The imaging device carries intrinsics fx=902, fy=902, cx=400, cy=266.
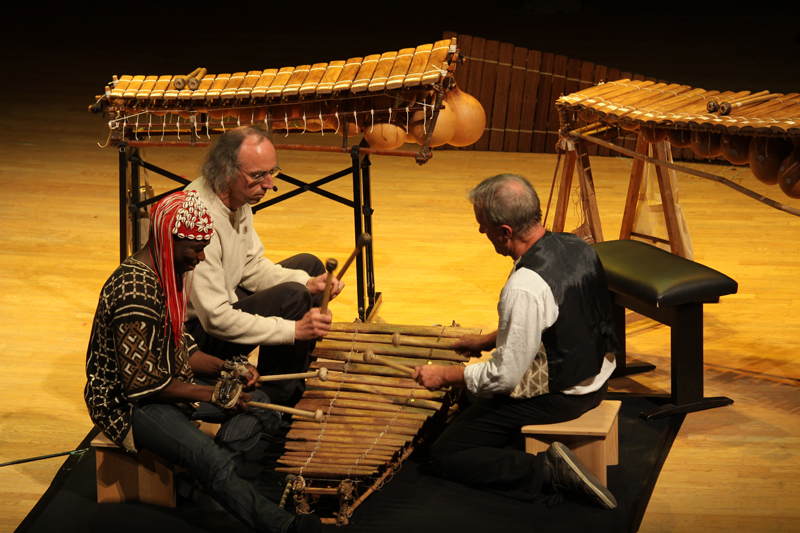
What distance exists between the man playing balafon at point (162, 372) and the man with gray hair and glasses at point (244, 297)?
38 cm

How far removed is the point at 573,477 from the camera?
2.81 meters

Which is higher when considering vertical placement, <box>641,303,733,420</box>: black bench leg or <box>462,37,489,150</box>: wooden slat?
<box>462,37,489,150</box>: wooden slat

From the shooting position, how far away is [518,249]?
2.80 meters

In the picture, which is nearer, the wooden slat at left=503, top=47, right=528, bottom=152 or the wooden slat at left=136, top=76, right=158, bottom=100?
the wooden slat at left=136, top=76, right=158, bottom=100

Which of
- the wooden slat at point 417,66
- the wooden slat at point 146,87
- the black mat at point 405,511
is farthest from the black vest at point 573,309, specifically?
the wooden slat at point 146,87

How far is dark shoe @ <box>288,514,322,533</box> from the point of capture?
252 centimetres

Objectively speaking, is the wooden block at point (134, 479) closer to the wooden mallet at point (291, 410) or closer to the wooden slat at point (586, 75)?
the wooden mallet at point (291, 410)

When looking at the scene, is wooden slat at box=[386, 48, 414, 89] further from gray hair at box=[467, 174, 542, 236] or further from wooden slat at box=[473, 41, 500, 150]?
wooden slat at box=[473, 41, 500, 150]

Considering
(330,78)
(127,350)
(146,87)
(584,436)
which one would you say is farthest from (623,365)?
(146,87)

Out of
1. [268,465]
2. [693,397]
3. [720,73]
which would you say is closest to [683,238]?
[693,397]

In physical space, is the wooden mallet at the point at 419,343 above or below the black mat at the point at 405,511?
above

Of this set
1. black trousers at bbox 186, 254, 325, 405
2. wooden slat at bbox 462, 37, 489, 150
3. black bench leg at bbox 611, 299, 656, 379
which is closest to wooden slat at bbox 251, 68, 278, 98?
black trousers at bbox 186, 254, 325, 405

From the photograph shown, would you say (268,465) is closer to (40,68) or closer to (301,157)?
(301,157)

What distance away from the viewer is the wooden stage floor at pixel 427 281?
3107mm
